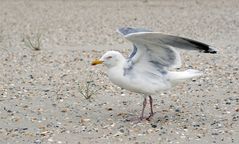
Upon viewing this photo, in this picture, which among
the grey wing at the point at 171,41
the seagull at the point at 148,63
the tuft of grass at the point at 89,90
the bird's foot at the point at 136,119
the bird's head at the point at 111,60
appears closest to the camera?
the grey wing at the point at 171,41

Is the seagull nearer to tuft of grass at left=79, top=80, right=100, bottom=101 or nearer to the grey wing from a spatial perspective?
the grey wing

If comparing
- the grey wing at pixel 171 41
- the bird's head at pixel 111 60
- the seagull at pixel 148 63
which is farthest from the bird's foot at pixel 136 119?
the grey wing at pixel 171 41

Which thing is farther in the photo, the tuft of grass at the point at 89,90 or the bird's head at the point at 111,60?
the tuft of grass at the point at 89,90

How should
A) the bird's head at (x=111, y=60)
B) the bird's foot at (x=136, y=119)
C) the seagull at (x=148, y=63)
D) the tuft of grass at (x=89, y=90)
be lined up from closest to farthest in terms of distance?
the seagull at (x=148, y=63)
the bird's head at (x=111, y=60)
the bird's foot at (x=136, y=119)
the tuft of grass at (x=89, y=90)

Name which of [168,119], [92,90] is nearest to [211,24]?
[92,90]

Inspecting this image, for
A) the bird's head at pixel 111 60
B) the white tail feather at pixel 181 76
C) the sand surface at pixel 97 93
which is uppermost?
the bird's head at pixel 111 60

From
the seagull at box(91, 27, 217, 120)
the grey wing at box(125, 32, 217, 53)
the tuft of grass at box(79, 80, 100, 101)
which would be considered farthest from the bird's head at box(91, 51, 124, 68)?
the tuft of grass at box(79, 80, 100, 101)

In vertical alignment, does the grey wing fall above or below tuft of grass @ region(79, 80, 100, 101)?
above

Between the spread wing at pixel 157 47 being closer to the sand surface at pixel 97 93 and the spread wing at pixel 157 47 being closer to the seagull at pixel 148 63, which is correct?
the seagull at pixel 148 63

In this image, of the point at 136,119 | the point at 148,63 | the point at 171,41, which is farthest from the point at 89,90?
the point at 171,41

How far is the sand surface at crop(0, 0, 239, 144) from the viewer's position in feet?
23.1

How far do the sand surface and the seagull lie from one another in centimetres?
45

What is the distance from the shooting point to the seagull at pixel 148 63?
720cm

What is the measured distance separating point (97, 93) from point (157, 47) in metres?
1.82
